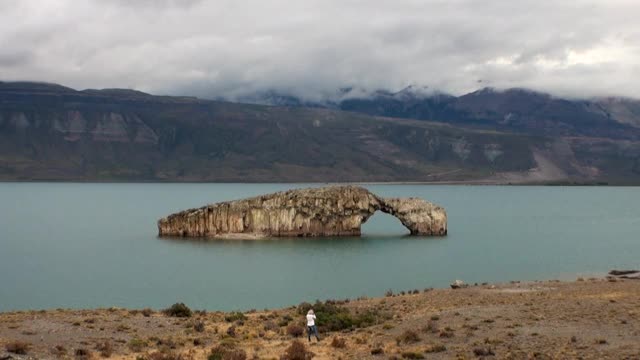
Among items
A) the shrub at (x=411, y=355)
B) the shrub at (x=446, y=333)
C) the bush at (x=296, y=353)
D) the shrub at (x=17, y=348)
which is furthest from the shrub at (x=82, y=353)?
the shrub at (x=446, y=333)

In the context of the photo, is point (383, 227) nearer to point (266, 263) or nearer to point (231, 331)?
point (266, 263)

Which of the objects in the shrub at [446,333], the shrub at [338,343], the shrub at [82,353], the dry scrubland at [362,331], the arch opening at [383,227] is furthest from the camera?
the arch opening at [383,227]

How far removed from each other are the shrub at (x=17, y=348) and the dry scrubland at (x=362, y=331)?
35mm

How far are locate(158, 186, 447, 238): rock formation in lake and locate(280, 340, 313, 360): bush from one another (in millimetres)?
63298

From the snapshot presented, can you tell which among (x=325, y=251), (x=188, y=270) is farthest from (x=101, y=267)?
(x=325, y=251)

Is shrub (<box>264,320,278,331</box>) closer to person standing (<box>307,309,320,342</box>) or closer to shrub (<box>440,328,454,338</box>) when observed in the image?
person standing (<box>307,309,320,342</box>)

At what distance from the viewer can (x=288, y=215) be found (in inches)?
3743

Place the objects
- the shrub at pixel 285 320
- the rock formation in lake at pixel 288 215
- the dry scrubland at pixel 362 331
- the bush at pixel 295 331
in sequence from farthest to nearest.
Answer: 1. the rock formation in lake at pixel 288 215
2. the shrub at pixel 285 320
3. the bush at pixel 295 331
4. the dry scrubland at pixel 362 331

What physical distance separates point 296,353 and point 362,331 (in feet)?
21.2

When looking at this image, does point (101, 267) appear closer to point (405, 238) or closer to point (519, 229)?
point (405, 238)

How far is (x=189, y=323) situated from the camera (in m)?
37.3

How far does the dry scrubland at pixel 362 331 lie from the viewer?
29500mm

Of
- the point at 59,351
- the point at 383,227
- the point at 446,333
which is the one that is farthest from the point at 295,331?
the point at 383,227

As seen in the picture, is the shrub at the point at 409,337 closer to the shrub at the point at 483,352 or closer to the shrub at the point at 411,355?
the shrub at the point at 411,355
